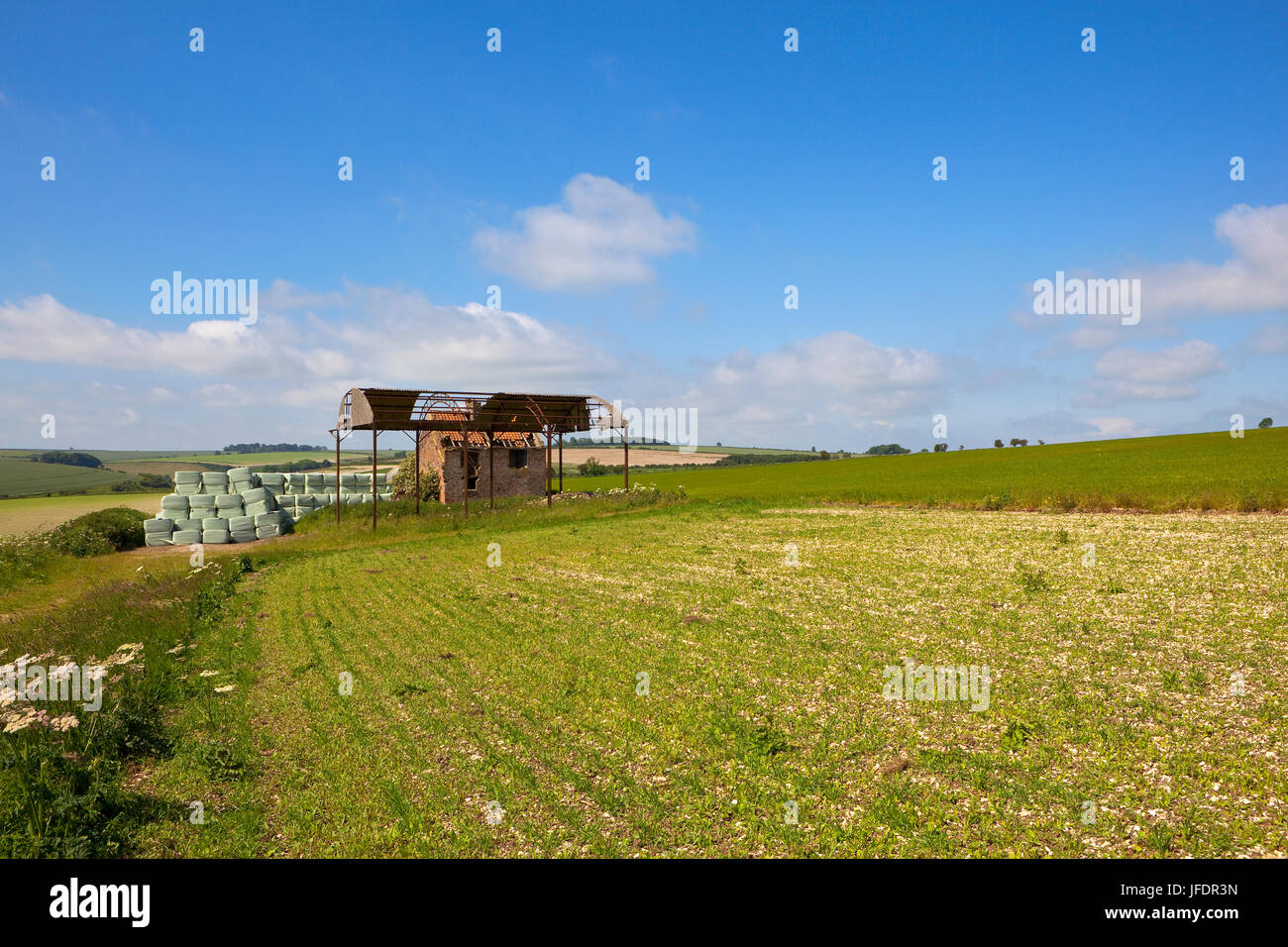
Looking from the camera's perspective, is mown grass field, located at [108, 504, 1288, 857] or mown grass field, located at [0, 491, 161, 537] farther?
mown grass field, located at [0, 491, 161, 537]

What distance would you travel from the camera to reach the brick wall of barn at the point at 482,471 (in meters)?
42.2

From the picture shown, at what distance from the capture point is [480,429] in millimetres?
39625

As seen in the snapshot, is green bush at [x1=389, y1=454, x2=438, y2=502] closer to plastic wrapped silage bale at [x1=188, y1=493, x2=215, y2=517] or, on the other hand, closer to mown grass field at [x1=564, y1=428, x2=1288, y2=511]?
plastic wrapped silage bale at [x1=188, y1=493, x2=215, y2=517]

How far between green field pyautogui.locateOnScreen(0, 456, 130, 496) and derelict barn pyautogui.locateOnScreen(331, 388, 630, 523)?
5559cm

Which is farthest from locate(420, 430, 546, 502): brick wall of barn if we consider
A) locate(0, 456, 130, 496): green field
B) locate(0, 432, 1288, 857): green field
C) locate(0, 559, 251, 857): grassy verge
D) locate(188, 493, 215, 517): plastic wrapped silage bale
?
locate(0, 456, 130, 496): green field

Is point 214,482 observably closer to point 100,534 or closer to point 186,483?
point 186,483

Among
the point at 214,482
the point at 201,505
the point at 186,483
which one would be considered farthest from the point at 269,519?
the point at 186,483

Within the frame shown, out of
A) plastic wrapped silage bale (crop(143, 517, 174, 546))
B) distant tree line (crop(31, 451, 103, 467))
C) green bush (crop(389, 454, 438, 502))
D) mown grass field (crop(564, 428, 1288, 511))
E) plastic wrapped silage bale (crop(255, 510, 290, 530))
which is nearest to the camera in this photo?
mown grass field (crop(564, 428, 1288, 511))

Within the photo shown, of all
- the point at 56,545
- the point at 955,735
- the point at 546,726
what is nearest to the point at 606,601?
the point at 546,726

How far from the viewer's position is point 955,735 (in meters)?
7.61

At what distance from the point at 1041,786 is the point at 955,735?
4.19 feet

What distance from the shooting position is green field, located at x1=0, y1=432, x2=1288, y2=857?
19.5 feet

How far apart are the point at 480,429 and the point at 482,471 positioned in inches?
190
